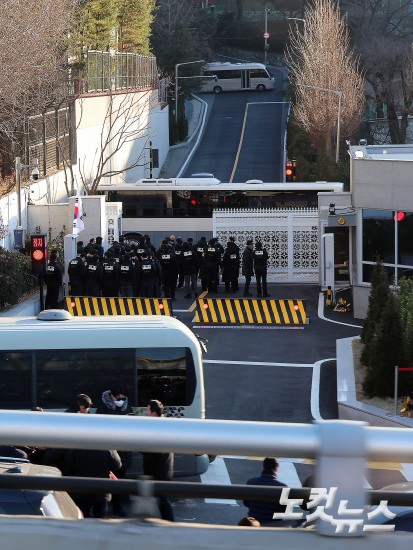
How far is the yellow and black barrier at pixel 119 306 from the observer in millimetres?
24531

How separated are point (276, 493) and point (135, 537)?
39 cm

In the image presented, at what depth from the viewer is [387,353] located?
55.4 feet

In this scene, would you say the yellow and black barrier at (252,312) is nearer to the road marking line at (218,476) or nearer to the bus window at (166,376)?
the bus window at (166,376)

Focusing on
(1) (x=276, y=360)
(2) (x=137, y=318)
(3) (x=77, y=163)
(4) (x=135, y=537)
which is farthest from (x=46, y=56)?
(4) (x=135, y=537)

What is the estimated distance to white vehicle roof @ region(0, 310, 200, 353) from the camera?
13898 millimetres

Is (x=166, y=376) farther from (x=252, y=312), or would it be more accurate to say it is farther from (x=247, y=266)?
(x=247, y=266)

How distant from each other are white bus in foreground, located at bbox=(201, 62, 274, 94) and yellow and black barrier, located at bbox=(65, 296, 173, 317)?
2658 inches

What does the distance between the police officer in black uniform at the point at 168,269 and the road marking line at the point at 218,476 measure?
25297mm

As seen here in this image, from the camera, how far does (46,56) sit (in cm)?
3466

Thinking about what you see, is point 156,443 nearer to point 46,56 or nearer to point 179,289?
point 179,289

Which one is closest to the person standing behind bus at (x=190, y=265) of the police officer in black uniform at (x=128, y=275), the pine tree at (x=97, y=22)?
the police officer in black uniform at (x=128, y=275)

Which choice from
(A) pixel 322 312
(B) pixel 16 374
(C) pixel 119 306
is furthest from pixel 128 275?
(B) pixel 16 374

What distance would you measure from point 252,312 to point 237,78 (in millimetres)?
67930

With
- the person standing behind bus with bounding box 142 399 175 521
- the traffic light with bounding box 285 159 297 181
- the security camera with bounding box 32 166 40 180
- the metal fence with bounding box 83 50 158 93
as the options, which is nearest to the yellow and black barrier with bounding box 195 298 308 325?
the security camera with bounding box 32 166 40 180
